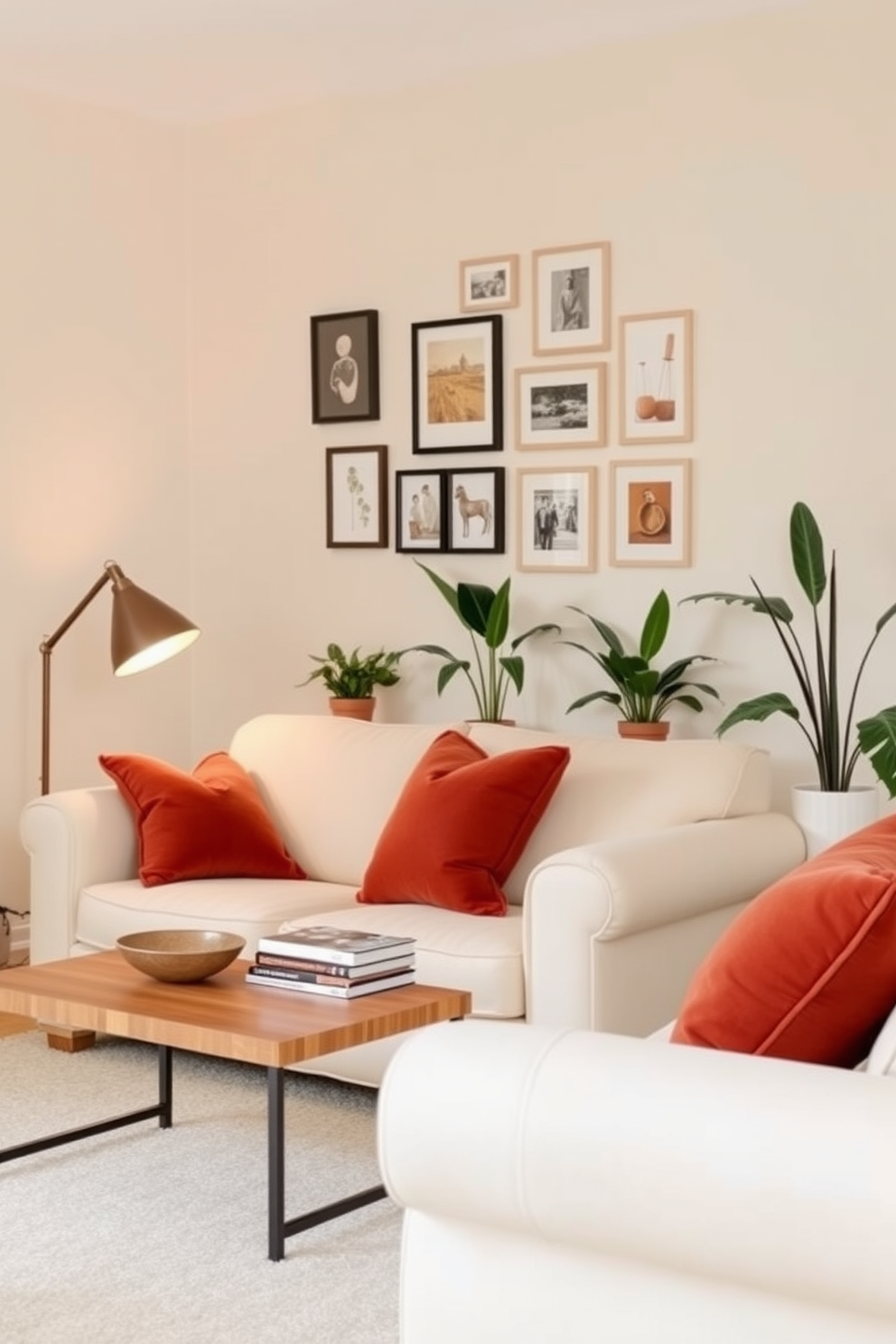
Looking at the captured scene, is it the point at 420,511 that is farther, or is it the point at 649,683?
the point at 420,511

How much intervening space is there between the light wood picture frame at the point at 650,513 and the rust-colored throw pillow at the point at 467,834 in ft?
3.27

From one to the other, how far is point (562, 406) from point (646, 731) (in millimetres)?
1026

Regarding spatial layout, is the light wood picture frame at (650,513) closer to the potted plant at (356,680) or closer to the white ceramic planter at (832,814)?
the potted plant at (356,680)

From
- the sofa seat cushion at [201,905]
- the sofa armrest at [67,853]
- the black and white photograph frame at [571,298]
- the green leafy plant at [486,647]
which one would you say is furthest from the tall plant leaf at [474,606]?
the sofa armrest at [67,853]

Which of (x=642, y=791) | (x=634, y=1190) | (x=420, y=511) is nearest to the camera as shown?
(x=634, y=1190)

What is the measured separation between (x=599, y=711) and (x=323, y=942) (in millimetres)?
1990

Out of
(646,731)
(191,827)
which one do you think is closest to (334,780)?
(191,827)

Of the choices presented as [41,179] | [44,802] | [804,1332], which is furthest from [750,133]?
[804,1332]

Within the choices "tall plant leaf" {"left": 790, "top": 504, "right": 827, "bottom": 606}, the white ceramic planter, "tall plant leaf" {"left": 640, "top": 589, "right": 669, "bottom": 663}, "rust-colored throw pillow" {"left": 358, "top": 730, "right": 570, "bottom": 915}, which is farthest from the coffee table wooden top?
"tall plant leaf" {"left": 640, "top": 589, "right": 669, "bottom": 663}

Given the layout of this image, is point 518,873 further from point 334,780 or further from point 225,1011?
point 225,1011

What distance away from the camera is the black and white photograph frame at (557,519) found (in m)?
5.09

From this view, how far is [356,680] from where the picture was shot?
538 cm

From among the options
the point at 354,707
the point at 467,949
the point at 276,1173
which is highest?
the point at 354,707

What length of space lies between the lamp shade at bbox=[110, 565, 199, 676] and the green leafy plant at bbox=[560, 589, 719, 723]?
1137 mm
